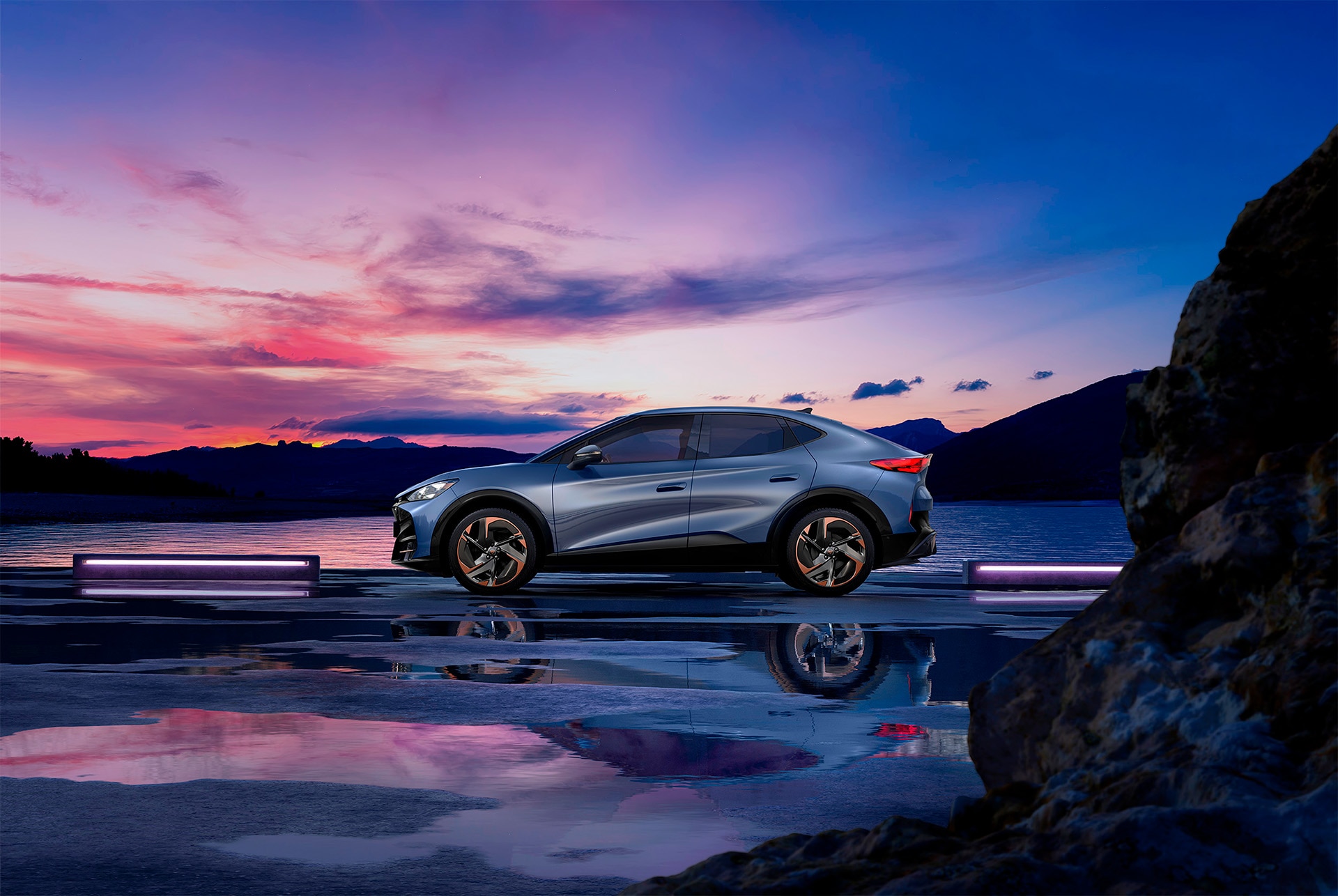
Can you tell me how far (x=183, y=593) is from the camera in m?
12.0

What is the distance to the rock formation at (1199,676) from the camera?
2.38 metres

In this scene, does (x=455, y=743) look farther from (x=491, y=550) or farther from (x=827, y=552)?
(x=827, y=552)

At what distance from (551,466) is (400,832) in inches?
334

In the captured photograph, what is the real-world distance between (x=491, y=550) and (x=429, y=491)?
890 mm

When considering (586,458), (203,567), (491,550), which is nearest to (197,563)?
(203,567)

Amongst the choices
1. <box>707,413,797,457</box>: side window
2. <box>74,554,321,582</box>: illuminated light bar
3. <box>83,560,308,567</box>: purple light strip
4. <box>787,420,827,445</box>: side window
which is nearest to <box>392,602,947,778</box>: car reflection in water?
<box>707,413,797,457</box>: side window

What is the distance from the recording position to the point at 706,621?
9.72 metres

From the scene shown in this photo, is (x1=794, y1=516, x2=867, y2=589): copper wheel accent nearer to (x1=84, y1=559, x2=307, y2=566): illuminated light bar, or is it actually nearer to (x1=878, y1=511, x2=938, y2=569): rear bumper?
(x1=878, y1=511, x2=938, y2=569): rear bumper

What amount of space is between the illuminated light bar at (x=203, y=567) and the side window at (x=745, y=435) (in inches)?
184

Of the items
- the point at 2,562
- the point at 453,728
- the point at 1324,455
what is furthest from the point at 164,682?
the point at 2,562

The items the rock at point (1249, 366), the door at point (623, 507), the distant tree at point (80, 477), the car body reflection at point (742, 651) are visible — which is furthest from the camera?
the distant tree at point (80, 477)

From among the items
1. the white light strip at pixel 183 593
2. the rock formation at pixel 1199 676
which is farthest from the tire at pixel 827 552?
the rock formation at pixel 1199 676

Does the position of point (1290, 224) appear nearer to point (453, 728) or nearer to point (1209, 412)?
point (1209, 412)

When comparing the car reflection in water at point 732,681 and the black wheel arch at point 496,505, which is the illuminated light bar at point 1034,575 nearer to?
the car reflection in water at point 732,681
